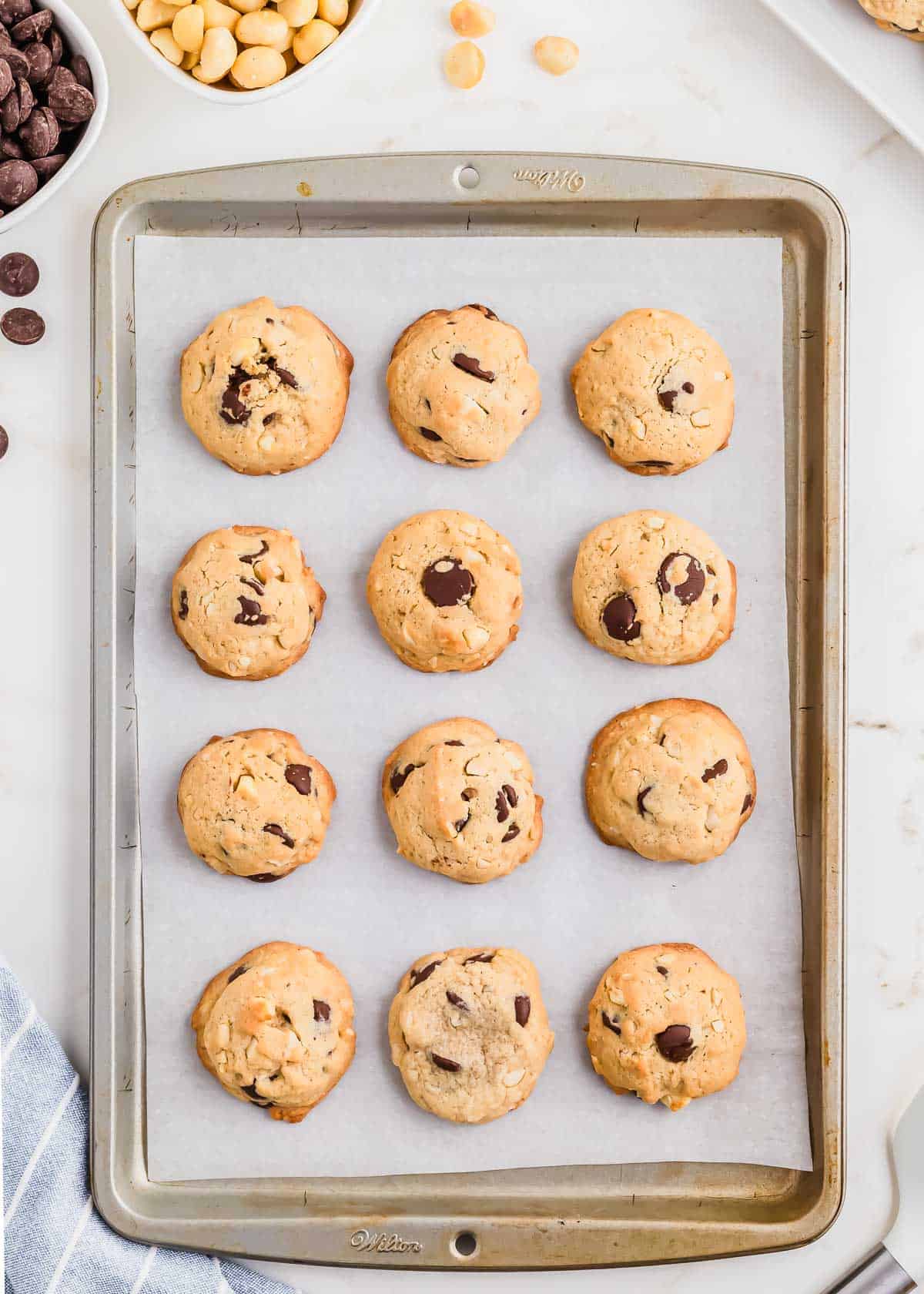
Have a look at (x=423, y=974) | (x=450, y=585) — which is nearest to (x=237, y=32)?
(x=450, y=585)

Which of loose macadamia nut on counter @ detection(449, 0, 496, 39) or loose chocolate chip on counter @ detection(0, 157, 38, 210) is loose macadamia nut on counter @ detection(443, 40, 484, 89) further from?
loose chocolate chip on counter @ detection(0, 157, 38, 210)

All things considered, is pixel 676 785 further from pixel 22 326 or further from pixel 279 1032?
pixel 22 326

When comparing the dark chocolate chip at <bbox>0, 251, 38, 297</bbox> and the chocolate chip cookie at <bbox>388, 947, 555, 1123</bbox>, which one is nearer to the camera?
the chocolate chip cookie at <bbox>388, 947, 555, 1123</bbox>

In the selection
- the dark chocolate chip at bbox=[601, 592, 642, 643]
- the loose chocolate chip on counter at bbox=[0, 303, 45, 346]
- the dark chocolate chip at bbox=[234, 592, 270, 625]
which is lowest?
the dark chocolate chip at bbox=[234, 592, 270, 625]

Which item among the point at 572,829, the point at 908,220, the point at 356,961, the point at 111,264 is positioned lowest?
the point at 356,961

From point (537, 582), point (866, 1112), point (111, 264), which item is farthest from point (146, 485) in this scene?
point (866, 1112)

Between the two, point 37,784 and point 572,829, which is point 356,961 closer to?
point 572,829

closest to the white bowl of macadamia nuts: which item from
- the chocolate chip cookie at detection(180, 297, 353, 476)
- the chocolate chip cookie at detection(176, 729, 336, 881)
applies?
the chocolate chip cookie at detection(180, 297, 353, 476)
